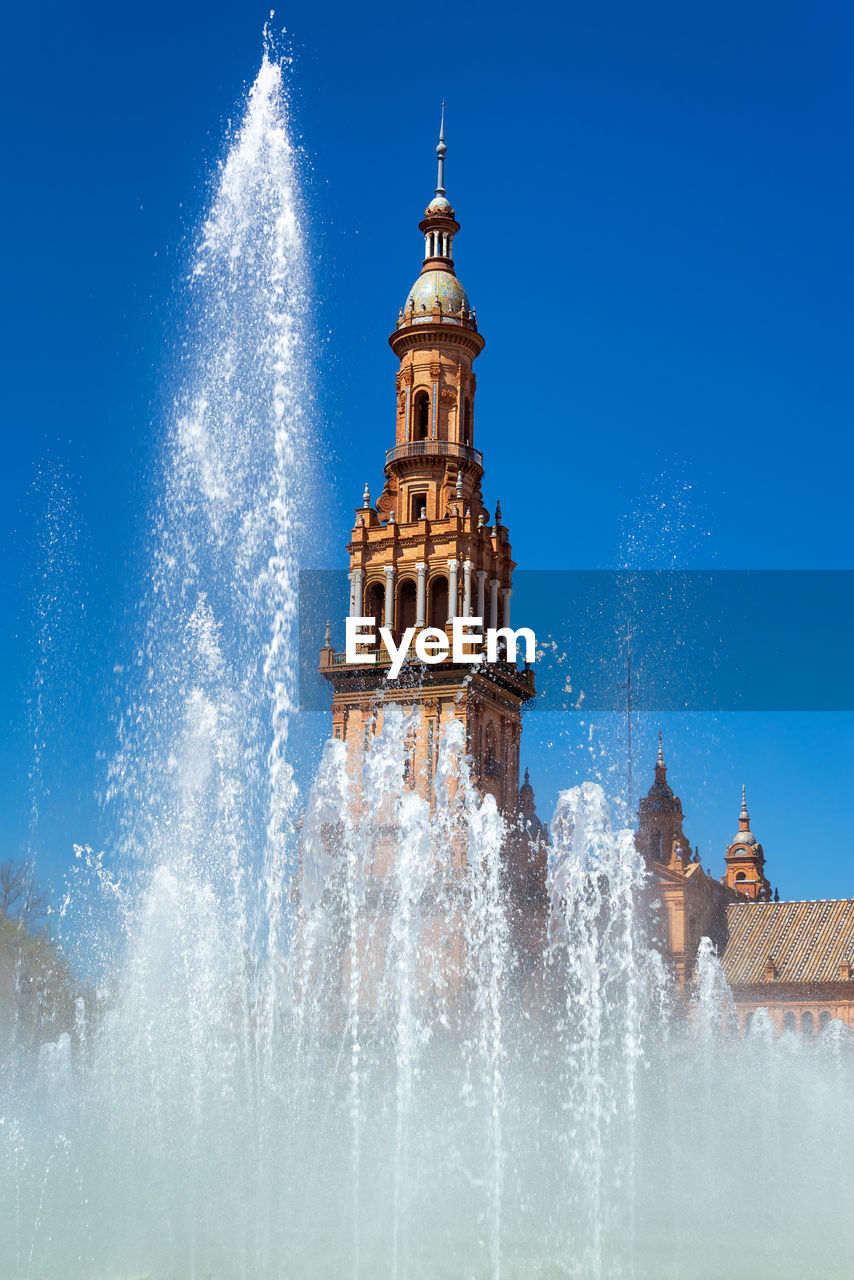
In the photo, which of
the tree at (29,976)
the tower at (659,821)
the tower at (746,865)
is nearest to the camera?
the tree at (29,976)

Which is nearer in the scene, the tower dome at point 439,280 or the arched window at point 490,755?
the arched window at point 490,755

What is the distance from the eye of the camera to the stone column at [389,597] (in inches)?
2463

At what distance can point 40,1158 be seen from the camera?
79.8ft

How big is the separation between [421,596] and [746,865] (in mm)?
46946

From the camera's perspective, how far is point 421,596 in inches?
2453

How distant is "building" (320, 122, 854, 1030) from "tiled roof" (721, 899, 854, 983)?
0.07 metres

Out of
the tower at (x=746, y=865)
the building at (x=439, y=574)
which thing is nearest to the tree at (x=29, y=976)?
the building at (x=439, y=574)

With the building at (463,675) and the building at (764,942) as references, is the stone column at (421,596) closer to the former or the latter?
the building at (463,675)

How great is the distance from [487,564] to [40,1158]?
43707 mm

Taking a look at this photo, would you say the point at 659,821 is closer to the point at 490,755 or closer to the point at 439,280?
the point at 490,755

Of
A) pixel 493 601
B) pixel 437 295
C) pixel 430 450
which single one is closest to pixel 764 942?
pixel 493 601

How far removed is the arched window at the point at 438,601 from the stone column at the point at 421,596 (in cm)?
103

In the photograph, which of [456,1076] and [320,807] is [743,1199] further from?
[320,807]

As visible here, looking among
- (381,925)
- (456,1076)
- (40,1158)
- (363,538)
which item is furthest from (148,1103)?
(363,538)
